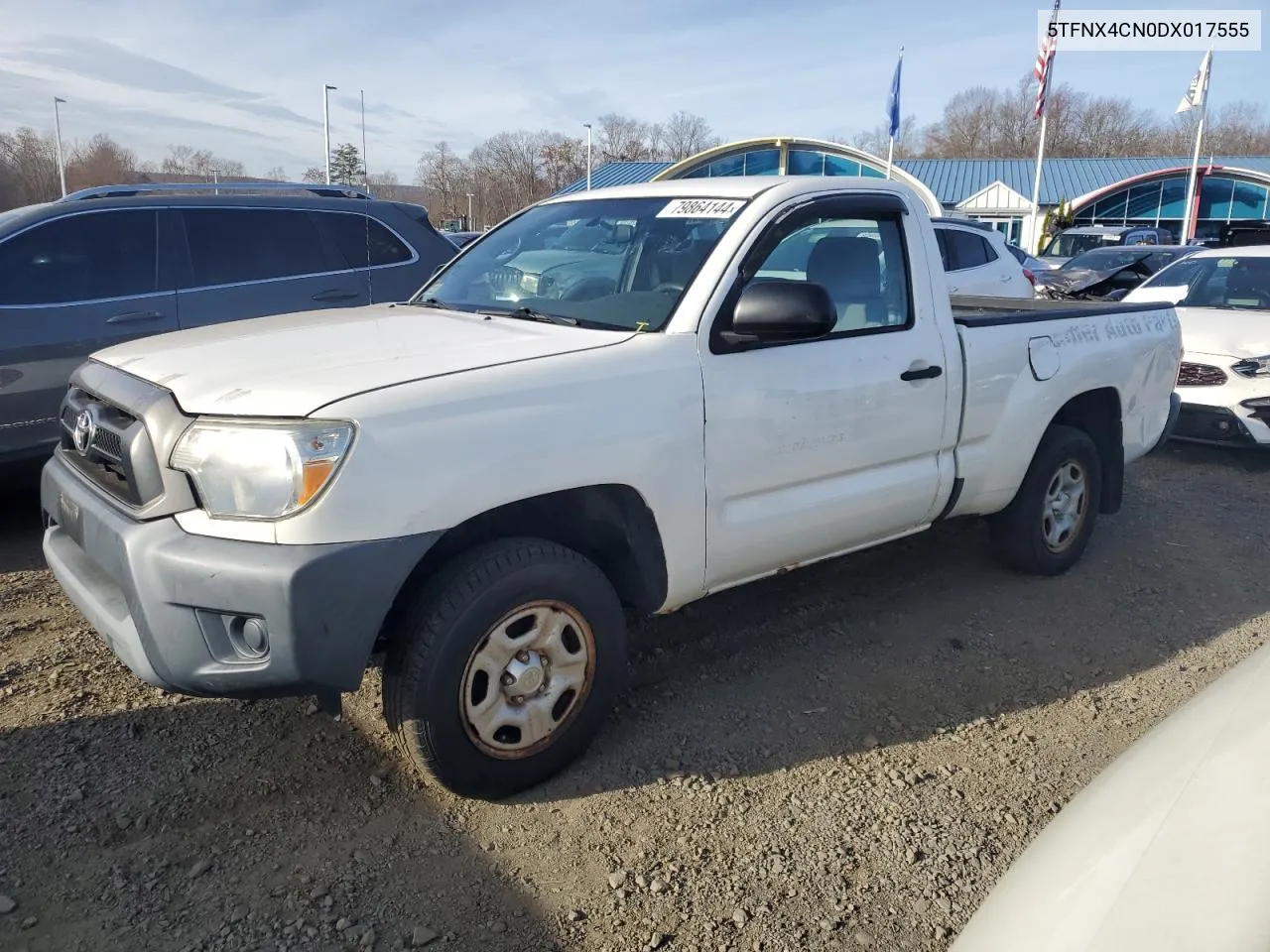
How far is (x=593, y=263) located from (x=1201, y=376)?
5.87m

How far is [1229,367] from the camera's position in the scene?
287 inches

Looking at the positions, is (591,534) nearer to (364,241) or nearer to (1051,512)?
(1051,512)

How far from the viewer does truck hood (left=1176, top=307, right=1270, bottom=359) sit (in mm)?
7336

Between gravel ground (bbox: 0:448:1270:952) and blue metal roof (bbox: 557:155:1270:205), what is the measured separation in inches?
1692

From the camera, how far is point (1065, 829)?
5.74 ft

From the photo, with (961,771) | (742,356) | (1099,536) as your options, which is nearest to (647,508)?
(742,356)

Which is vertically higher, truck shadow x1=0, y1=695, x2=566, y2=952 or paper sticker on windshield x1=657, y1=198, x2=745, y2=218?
paper sticker on windshield x1=657, y1=198, x2=745, y2=218

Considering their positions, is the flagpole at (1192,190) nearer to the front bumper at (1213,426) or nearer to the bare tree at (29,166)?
the front bumper at (1213,426)

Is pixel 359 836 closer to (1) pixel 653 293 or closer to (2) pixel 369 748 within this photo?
(2) pixel 369 748

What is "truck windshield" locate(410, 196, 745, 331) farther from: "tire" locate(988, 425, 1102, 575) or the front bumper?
the front bumper

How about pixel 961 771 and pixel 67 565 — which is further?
pixel 961 771

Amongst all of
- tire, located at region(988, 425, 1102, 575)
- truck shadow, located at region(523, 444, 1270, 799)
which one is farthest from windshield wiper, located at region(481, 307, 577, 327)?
tire, located at region(988, 425, 1102, 575)

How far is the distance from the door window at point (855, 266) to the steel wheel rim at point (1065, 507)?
154 centimetres

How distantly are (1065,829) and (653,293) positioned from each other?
216cm
